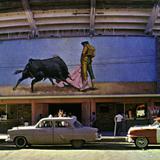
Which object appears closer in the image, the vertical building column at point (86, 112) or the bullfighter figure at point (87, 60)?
the bullfighter figure at point (87, 60)

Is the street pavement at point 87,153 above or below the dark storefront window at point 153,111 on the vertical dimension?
below

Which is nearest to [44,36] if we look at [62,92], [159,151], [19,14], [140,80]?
[19,14]

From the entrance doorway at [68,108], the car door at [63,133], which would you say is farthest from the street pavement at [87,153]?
the entrance doorway at [68,108]

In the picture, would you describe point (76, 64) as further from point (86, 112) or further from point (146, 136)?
point (146, 136)

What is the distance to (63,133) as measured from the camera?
805 inches

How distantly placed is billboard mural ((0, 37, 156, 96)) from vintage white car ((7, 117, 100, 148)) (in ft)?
34.9

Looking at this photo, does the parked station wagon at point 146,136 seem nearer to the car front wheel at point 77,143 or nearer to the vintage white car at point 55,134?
the vintage white car at point 55,134

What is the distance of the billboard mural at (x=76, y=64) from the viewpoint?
31.0 meters

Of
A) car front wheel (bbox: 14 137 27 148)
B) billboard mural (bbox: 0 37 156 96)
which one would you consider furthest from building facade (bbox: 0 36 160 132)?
car front wheel (bbox: 14 137 27 148)

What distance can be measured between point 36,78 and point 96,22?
6.16m

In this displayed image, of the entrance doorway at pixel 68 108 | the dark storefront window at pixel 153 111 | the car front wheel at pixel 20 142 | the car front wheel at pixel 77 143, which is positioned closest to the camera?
the car front wheel at pixel 77 143

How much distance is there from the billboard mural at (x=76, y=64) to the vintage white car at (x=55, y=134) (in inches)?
419

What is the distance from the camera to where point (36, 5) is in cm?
3197

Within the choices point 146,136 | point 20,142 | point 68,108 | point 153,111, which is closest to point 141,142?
point 146,136
